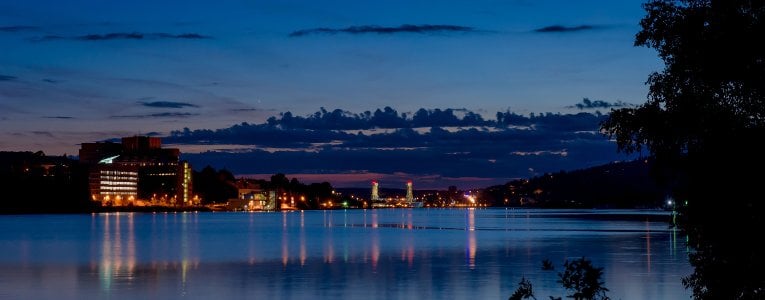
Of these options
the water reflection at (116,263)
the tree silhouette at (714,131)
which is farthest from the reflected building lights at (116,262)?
the tree silhouette at (714,131)

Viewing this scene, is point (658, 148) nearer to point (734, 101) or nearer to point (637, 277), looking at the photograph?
point (734, 101)

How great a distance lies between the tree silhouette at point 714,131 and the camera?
1834 centimetres

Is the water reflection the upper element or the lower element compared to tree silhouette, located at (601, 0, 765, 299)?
lower

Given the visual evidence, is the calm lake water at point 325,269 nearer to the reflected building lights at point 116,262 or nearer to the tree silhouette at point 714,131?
the reflected building lights at point 116,262

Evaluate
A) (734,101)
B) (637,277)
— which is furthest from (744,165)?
(637,277)

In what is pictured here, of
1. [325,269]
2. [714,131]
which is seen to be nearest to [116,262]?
[325,269]

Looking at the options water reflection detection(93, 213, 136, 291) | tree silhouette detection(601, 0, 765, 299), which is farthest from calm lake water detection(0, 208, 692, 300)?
tree silhouette detection(601, 0, 765, 299)

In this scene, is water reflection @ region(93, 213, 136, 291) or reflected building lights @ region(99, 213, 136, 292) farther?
reflected building lights @ region(99, 213, 136, 292)

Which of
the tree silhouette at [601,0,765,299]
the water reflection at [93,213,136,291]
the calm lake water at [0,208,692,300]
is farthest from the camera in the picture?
the water reflection at [93,213,136,291]

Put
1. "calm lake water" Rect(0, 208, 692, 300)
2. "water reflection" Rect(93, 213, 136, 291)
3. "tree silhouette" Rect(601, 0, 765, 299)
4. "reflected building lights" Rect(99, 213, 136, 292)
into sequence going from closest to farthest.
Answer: "tree silhouette" Rect(601, 0, 765, 299)
"calm lake water" Rect(0, 208, 692, 300)
"water reflection" Rect(93, 213, 136, 291)
"reflected building lights" Rect(99, 213, 136, 292)

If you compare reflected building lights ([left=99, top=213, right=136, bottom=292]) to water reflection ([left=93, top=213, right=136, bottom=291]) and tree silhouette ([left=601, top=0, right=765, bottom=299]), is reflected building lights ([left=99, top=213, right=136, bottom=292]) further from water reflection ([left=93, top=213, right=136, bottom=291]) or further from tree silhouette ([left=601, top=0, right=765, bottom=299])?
tree silhouette ([left=601, top=0, right=765, bottom=299])

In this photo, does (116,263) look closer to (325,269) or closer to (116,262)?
(116,262)

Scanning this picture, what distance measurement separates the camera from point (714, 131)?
1894cm

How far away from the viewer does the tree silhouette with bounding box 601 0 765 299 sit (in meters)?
18.3
